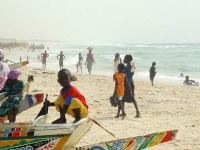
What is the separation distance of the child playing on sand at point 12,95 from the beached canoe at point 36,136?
219cm

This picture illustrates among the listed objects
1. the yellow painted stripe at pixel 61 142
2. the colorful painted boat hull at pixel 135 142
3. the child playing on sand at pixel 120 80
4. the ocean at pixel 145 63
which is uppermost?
the child playing on sand at pixel 120 80

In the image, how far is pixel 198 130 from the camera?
802cm

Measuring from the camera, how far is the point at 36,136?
4.15 metres

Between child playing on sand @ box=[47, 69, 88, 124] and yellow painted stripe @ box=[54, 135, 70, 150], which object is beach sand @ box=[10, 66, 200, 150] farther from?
yellow painted stripe @ box=[54, 135, 70, 150]

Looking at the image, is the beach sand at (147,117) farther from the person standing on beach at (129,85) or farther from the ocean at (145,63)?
the ocean at (145,63)

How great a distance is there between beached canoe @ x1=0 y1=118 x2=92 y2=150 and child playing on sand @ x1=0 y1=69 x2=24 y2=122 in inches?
86.3

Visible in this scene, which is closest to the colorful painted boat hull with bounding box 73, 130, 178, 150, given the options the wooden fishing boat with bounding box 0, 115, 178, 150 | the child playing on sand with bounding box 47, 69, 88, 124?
the wooden fishing boat with bounding box 0, 115, 178, 150

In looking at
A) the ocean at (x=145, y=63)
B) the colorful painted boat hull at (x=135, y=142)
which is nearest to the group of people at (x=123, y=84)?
the colorful painted boat hull at (x=135, y=142)

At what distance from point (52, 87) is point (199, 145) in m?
8.59

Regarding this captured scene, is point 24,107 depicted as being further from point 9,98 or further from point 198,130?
point 198,130

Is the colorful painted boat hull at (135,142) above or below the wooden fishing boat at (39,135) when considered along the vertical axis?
below

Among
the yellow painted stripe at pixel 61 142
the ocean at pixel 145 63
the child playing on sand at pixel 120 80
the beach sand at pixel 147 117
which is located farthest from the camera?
the ocean at pixel 145 63

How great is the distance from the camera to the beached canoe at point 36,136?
4.10 m

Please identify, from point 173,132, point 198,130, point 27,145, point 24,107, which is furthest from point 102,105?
point 27,145
